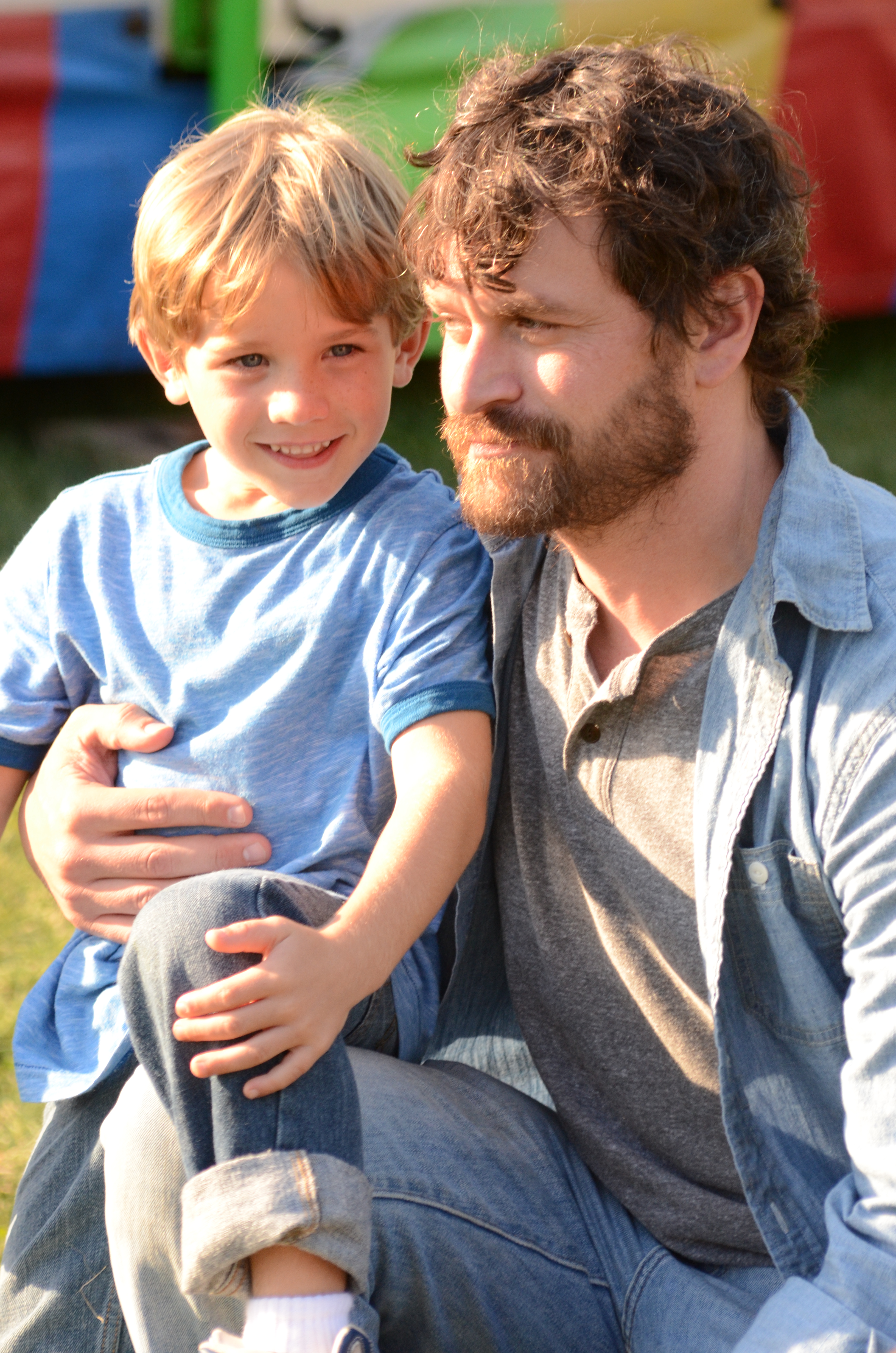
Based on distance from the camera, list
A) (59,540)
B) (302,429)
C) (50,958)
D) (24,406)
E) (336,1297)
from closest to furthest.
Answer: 1. (336,1297)
2. (302,429)
3. (59,540)
4. (50,958)
5. (24,406)

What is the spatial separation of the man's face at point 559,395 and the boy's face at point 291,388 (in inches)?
5.8

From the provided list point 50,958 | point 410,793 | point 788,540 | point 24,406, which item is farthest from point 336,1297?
point 24,406

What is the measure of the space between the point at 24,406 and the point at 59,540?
3.91 m

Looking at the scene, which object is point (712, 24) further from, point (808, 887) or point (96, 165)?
point (808, 887)

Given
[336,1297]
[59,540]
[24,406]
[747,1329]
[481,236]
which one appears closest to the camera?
[336,1297]

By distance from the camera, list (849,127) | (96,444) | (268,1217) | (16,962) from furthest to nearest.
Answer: (849,127) → (96,444) → (16,962) → (268,1217)

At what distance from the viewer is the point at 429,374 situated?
593 cm

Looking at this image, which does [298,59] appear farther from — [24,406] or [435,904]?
[435,904]

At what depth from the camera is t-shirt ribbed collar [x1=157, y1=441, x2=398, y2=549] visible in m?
1.95

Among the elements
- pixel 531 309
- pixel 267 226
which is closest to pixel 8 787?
pixel 267 226

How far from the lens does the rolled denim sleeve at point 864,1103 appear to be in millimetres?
1474

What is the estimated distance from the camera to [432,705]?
69.8 inches

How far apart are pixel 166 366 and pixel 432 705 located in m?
0.66

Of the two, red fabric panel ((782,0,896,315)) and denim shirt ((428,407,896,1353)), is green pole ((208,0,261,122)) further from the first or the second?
denim shirt ((428,407,896,1353))
